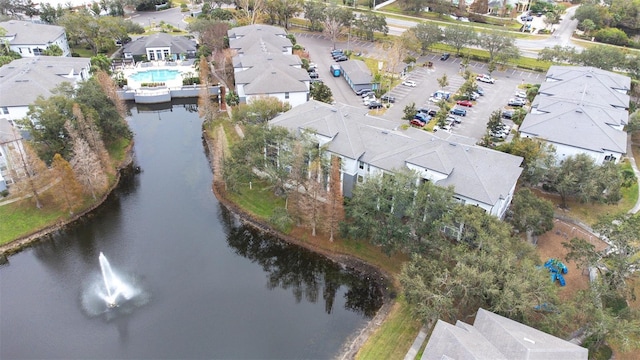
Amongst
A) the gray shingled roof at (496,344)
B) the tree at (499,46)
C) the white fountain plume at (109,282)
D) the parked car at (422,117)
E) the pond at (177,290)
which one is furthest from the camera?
the tree at (499,46)

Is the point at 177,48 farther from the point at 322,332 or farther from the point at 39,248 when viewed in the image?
the point at 322,332

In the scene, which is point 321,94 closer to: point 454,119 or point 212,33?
point 454,119

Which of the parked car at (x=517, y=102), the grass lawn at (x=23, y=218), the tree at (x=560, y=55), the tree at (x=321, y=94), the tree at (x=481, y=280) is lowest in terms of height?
the grass lawn at (x=23, y=218)

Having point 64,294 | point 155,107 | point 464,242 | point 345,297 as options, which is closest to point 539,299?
point 464,242

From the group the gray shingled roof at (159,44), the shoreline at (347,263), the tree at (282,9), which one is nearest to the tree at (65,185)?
the shoreline at (347,263)

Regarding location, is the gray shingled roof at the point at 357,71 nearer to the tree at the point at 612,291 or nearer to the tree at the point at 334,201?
the tree at the point at 334,201

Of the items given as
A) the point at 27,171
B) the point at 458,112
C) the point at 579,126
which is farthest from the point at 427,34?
the point at 27,171

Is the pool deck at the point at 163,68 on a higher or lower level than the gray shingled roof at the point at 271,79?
lower
